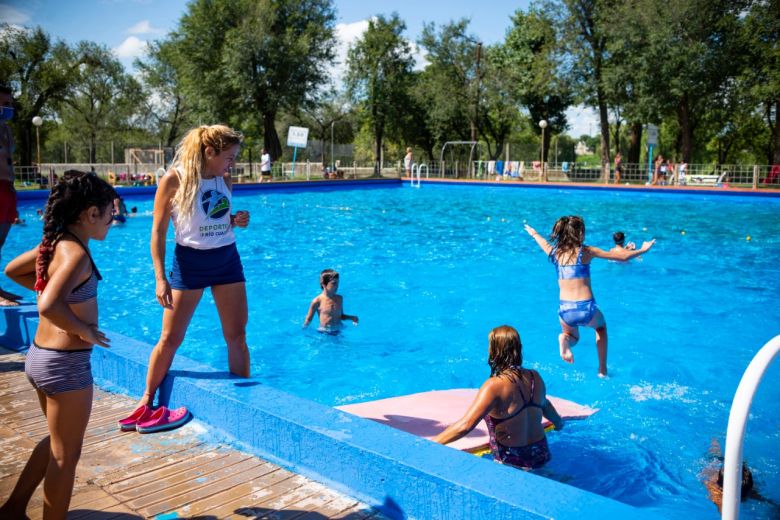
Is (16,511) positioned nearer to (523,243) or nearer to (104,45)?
(523,243)

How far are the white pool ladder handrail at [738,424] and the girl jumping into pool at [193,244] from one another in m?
2.77

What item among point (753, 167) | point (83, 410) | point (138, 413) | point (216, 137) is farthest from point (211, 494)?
point (753, 167)

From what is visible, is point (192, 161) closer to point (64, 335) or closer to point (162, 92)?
point (64, 335)

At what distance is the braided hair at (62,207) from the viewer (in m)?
2.51

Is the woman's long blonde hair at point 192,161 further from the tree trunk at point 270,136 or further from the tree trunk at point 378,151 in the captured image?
the tree trunk at point 378,151

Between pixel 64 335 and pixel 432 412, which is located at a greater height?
pixel 64 335

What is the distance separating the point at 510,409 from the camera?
361 cm

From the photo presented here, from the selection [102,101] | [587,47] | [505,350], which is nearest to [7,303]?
[505,350]

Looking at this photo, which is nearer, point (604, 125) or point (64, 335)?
point (64, 335)

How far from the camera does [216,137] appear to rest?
11.9ft

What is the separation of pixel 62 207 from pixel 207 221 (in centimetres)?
121

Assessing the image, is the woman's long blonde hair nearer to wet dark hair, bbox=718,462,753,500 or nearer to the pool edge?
the pool edge

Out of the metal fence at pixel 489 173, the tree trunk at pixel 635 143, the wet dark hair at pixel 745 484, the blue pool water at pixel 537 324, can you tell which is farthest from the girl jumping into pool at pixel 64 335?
the tree trunk at pixel 635 143

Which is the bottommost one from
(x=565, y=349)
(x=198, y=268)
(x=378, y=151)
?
(x=565, y=349)
